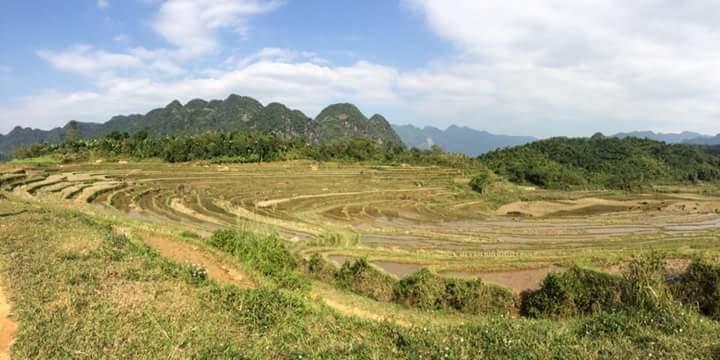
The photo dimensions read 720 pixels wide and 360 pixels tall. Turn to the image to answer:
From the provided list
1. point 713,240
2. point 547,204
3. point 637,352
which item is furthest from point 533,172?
point 637,352

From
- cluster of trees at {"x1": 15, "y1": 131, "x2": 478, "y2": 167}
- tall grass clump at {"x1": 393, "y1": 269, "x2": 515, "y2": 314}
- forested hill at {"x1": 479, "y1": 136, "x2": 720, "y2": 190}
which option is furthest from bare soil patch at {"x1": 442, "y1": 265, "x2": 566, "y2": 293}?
cluster of trees at {"x1": 15, "y1": 131, "x2": 478, "y2": 167}

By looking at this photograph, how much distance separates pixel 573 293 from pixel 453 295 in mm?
4131

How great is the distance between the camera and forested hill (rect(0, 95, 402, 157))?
163 m

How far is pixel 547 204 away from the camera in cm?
5453

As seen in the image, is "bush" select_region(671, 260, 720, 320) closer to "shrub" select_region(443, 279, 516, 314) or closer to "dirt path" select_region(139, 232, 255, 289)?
"shrub" select_region(443, 279, 516, 314)

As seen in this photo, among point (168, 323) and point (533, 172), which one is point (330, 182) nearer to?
point (533, 172)

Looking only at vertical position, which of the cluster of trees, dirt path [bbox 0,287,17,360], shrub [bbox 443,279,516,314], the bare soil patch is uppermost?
the cluster of trees

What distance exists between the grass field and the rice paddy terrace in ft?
0.86

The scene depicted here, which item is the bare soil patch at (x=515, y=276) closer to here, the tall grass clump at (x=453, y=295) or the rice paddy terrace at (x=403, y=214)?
the rice paddy terrace at (x=403, y=214)

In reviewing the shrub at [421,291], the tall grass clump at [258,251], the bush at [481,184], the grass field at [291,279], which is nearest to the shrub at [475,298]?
the grass field at [291,279]

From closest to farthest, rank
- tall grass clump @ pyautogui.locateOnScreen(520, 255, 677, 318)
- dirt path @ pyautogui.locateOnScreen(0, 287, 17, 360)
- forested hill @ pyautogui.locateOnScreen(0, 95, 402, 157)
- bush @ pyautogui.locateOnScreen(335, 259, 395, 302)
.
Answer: dirt path @ pyautogui.locateOnScreen(0, 287, 17, 360)
tall grass clump @ pyautogui.locateOnScreen(520, 255, 677, 318)
bush @ pyautogui.locateOnScreen(335, 259, 395, 302)
forested hill @ pyautogui.locateOnScreen(0, 95, 402, 157)

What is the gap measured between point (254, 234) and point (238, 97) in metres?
197

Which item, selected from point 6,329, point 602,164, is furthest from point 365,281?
point 602,164

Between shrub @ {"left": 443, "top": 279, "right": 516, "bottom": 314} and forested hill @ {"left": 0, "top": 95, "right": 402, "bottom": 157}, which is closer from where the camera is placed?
shrub @ {"left": 443, "top": 279, "right": 516, "bottom": 314}
